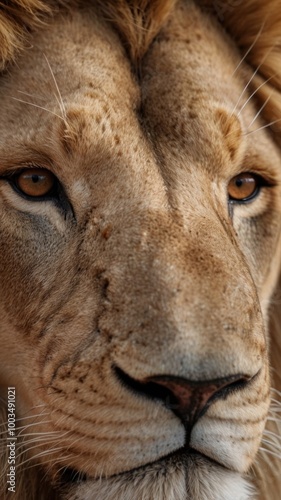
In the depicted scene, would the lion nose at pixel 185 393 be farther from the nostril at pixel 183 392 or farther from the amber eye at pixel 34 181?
the amber eye at pixel 34 181

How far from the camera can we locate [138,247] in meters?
2.24

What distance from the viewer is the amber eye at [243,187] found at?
2.68 metres

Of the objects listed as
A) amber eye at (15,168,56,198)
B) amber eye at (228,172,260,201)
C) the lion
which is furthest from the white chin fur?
amber eye at (228,172,260,201)

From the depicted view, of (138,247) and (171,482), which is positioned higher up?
(138,247)

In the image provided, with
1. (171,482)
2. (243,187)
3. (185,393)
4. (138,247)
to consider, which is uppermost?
(243,187)

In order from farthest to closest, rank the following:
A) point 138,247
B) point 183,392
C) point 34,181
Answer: point 34,181
point 138,247
point 183,392

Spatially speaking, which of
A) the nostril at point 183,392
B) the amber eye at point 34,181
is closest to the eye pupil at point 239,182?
the amber eye at point 34,181

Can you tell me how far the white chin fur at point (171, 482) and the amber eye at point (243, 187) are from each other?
3.01 ft

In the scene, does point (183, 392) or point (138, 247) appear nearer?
point (183, 392)

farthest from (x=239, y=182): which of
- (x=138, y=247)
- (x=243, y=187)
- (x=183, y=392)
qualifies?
(x=183, y=392)

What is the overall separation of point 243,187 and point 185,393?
949 millimetres

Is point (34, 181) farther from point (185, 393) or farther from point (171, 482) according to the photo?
point (171, 482)

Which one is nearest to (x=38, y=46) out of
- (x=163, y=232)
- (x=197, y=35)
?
(x=197, y=35)

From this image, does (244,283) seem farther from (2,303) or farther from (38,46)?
(38,46)
